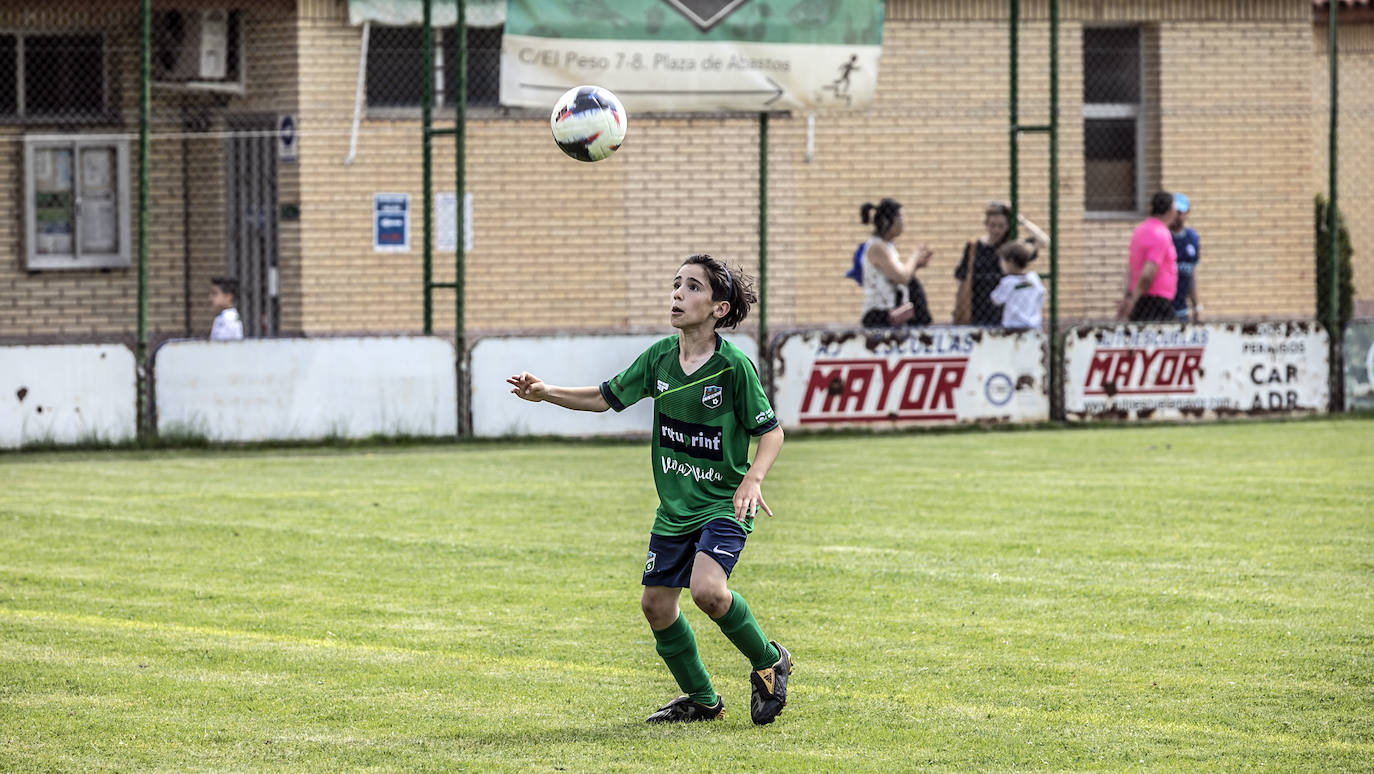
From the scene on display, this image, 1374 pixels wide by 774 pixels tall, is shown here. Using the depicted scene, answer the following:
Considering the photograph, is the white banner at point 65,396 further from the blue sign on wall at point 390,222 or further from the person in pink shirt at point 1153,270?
the person in pink shirt at point 1153,270

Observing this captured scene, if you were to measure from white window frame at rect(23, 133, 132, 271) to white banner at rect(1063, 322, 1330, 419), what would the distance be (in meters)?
9.90

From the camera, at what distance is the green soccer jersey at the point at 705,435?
6074 mm

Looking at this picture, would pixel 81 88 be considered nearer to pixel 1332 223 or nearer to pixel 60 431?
pixel 60 431

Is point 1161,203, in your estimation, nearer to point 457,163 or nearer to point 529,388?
point 457,163

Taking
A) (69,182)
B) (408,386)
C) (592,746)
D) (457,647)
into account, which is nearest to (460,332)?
(408,386)

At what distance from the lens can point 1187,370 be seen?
1698 centimetres

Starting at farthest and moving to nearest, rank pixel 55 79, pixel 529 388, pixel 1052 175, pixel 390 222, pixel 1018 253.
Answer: pixel 55 79
pixel 390 222
pixel 1052 175
pixel 1018 253
pixel 529 388

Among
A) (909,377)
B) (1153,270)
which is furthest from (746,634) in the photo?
(1153,270)

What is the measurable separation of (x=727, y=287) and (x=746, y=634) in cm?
115

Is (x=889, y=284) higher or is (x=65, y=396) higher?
(x=889, y=284)

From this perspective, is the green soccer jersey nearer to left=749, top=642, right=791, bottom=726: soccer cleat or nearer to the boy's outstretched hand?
the boy's outstretched hand

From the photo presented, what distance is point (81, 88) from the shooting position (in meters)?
19.3

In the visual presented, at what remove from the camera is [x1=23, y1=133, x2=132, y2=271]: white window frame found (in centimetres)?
1928

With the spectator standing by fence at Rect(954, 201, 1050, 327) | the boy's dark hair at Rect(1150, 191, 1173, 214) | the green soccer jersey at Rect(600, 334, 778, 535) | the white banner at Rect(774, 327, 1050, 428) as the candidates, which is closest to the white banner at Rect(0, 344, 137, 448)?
the white banner at Rect(774, 327, 1050, 428)
